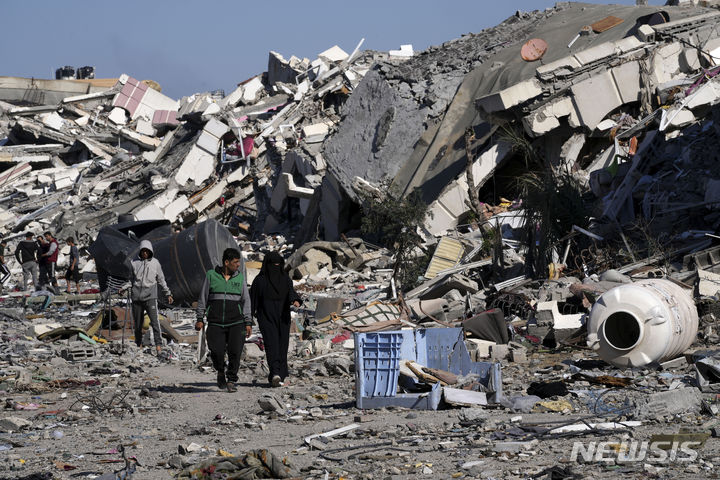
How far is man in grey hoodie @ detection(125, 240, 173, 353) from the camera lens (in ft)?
35.1

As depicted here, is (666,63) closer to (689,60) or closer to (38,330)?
(689,60)

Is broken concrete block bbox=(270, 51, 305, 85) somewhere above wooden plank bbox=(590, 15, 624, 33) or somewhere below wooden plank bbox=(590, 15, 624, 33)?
above

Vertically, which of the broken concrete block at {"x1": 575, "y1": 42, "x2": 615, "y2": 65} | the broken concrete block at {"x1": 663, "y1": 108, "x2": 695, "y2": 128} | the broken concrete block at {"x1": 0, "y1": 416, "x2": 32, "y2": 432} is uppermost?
the broken concrete block at {"x1": 575, "y1": 42, "x2": 615, "y2": 65}

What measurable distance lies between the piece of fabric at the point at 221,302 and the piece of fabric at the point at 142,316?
284 cm

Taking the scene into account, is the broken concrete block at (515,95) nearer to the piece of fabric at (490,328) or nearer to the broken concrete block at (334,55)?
the piece of fabric at (490,328)

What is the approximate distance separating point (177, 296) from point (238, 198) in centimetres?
1373

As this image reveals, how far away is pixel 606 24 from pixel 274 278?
17.0m

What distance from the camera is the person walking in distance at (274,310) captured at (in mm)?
8312

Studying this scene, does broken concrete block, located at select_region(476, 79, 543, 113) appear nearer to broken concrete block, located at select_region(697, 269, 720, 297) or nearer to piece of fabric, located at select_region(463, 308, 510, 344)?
broken concrete block, located at select_region(697, 269, 720, 297)

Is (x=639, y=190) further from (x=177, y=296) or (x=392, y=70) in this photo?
(x=392, y=70)

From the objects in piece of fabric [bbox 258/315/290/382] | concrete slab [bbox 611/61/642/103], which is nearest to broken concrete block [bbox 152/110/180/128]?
concrete slab [bbox 611/61/642/103]

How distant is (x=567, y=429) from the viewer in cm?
552

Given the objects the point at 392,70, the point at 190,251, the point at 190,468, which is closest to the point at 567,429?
the point at 190,468

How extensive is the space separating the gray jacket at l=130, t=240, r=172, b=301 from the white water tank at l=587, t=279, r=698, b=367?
497 cm
